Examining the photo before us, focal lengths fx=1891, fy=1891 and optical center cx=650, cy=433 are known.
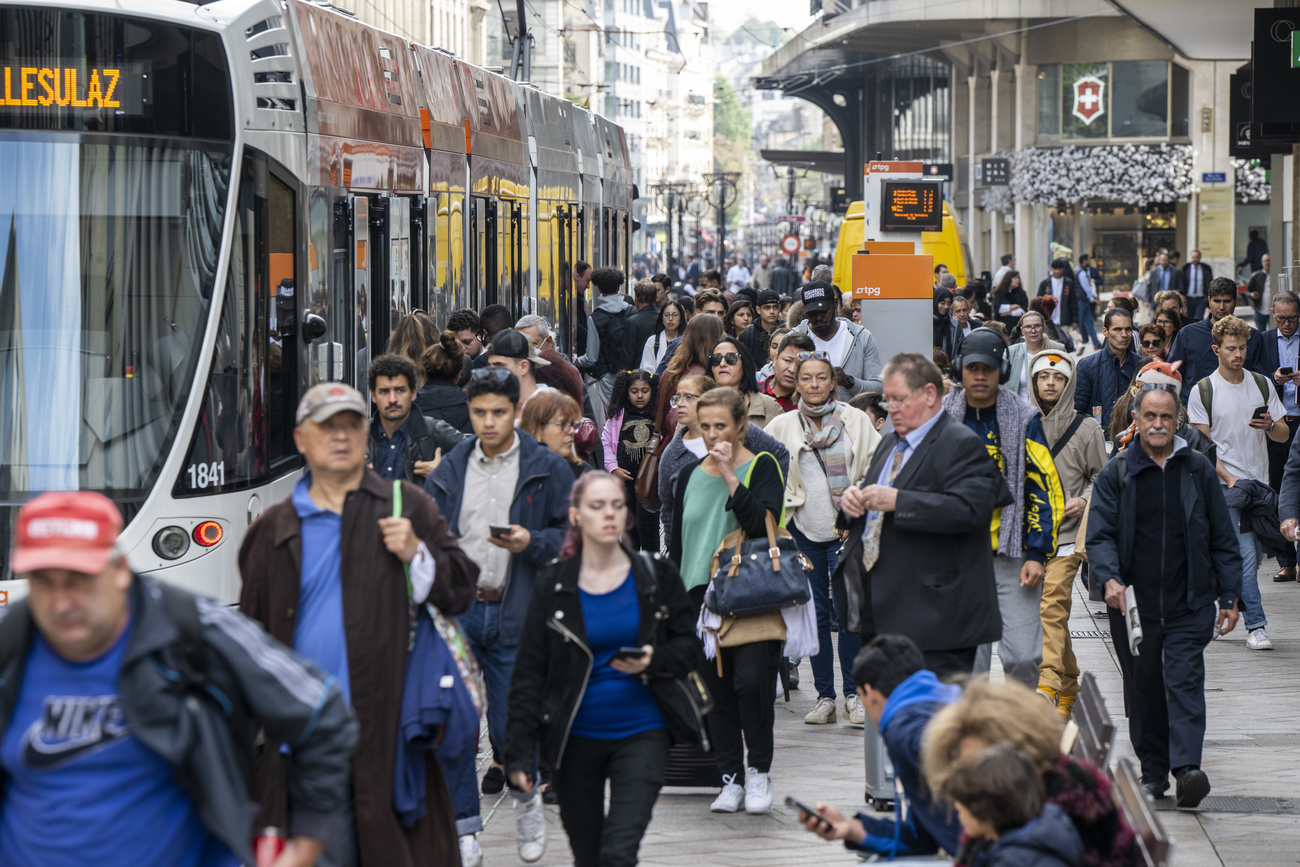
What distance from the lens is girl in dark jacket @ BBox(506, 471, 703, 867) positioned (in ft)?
17.2

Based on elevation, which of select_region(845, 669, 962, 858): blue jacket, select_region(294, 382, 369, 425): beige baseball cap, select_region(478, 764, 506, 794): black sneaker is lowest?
select_region(478, 764, 506, 794): black sneaker

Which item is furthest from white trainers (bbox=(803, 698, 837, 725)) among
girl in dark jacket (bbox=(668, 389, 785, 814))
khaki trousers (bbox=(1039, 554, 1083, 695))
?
girl in dark jacket (bbox=(668, 389, 785, 814))

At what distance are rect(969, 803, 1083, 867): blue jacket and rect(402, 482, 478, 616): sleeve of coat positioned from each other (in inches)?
69.0

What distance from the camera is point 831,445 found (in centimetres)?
855

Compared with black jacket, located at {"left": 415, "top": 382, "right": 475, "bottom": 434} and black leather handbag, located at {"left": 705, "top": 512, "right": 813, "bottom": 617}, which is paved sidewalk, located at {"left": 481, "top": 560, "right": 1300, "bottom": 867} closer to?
black leather handbag, located at {"left": 705, "top": 512, "right": 813, "bottom": 617}

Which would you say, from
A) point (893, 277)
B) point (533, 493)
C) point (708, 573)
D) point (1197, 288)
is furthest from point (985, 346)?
point (1197, 288)

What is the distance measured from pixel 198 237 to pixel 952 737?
15.6 feet

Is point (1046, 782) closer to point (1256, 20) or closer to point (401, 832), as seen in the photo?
point (401, 832)

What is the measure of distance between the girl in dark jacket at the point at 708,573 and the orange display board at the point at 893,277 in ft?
23.3

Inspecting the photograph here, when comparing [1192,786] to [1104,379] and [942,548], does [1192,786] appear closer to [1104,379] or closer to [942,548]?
[942,548]

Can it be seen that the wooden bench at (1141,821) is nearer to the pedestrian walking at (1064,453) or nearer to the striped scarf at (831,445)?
A: the pedestrian walking at (1064,453)

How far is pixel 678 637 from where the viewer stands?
534 cm

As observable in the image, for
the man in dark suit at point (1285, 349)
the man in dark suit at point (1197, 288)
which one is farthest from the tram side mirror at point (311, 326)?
the man in dark suit at point (1197, 288)

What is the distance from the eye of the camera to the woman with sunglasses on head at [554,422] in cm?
724
